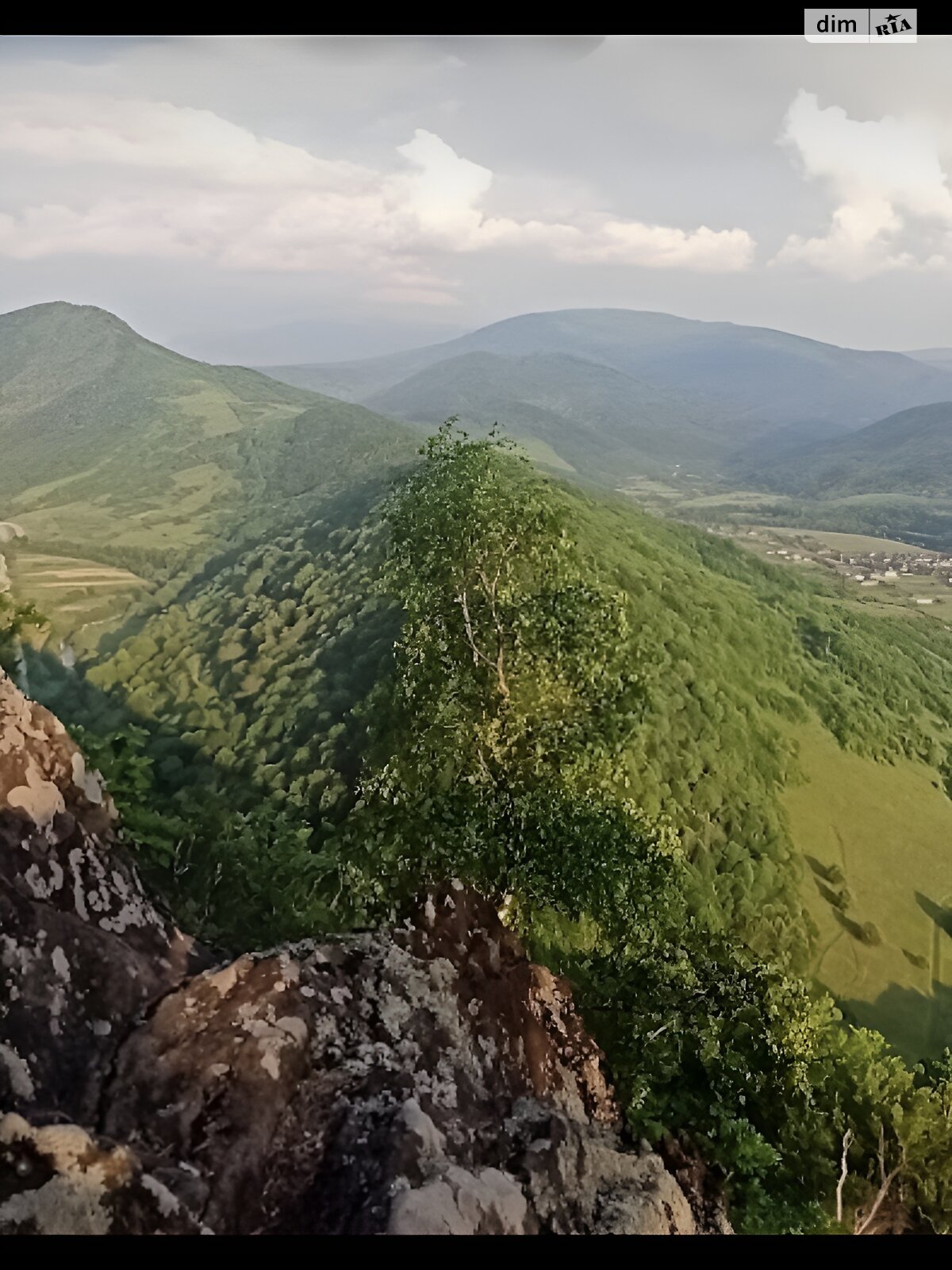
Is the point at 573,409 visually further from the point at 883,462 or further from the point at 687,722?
the point at 883,462

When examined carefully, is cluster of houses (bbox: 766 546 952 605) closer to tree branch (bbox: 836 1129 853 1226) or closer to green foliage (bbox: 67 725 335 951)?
tree branch (bbox: 836 1129 853 1226)

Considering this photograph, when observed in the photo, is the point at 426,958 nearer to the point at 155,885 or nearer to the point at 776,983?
the point at 155,885

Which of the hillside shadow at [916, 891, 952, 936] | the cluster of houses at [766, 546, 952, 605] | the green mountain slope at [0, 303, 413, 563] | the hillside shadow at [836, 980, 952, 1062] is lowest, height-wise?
the hillside shadow at [836, 980, 952, 1062]

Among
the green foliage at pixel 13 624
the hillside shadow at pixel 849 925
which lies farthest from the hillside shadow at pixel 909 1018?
the green foliage at pixel 13 624

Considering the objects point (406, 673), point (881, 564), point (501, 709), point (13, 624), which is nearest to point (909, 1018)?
point (501, 709)

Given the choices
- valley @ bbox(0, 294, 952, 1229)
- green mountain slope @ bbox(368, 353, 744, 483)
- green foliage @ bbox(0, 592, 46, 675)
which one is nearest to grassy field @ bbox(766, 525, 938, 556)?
valley @ bbox(0, 294, 952, 1229)
